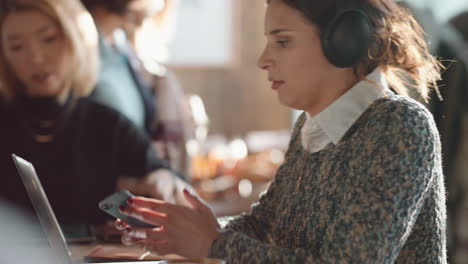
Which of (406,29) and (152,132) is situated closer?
(406,29)

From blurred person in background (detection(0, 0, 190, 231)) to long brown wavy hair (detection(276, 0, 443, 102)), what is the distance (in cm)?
88

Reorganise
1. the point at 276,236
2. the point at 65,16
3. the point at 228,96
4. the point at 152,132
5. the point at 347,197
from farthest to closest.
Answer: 1. the point at 228,96
2. the point at 152,132
3. the point at 65,16
4. the point at 276,236
5. the point at 347,197

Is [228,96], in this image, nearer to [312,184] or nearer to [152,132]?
[152,132]

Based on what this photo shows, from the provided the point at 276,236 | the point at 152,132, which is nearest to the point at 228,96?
the point at 152,132

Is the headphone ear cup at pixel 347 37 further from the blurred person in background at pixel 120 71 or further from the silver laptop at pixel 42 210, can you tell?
the blurred person in background at pixel 120 71

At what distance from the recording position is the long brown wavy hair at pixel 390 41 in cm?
108

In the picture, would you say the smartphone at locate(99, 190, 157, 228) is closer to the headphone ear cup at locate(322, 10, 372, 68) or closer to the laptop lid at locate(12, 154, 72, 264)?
the laptop lid at locate(12, 154, 72, 264)

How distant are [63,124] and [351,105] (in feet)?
3.57

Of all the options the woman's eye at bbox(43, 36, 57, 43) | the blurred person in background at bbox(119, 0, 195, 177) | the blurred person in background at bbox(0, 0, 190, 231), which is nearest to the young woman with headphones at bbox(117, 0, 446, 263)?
the blurred person in background at bbox(0, 0, 190, 231)

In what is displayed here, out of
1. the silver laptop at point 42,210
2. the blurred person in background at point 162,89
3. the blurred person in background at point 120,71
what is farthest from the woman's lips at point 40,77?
the silver laptop at point 42,210

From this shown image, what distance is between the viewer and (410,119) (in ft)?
3.14

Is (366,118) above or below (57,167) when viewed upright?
above

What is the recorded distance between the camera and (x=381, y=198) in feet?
2.96

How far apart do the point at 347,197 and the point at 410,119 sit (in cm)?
15
